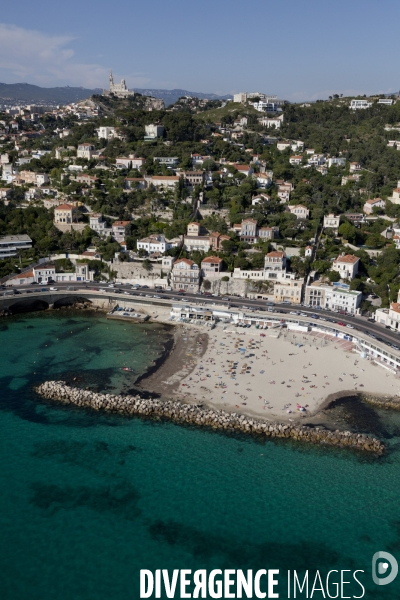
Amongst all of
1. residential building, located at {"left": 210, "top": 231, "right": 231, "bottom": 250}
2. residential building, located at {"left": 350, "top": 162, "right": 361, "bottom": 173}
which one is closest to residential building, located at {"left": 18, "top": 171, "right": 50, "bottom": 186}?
residential building, located at {"left": 210, "top": 231, "right": 231, "bottom": 250}

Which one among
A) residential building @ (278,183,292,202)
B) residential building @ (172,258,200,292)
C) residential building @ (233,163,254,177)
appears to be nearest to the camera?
residential building @ (172,258,200,292)

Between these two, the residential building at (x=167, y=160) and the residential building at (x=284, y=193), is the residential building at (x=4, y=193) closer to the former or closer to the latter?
the residential building at (x=167, y=160)

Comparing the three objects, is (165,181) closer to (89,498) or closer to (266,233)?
(266,233)

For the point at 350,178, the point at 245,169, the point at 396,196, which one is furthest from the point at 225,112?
the point at 396,196

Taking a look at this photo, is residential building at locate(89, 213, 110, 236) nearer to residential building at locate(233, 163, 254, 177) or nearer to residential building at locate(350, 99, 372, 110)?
residential building at locate(233, 163, 254, 177)

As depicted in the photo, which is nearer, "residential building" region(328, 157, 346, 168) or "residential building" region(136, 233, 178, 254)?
"residential building" region(136, 233, 178, 254)

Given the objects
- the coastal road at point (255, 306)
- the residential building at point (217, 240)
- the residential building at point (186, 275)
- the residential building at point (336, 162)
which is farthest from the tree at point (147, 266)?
the residential building at point (336, 162)

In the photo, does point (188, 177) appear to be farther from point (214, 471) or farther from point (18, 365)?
point (214, 471)
